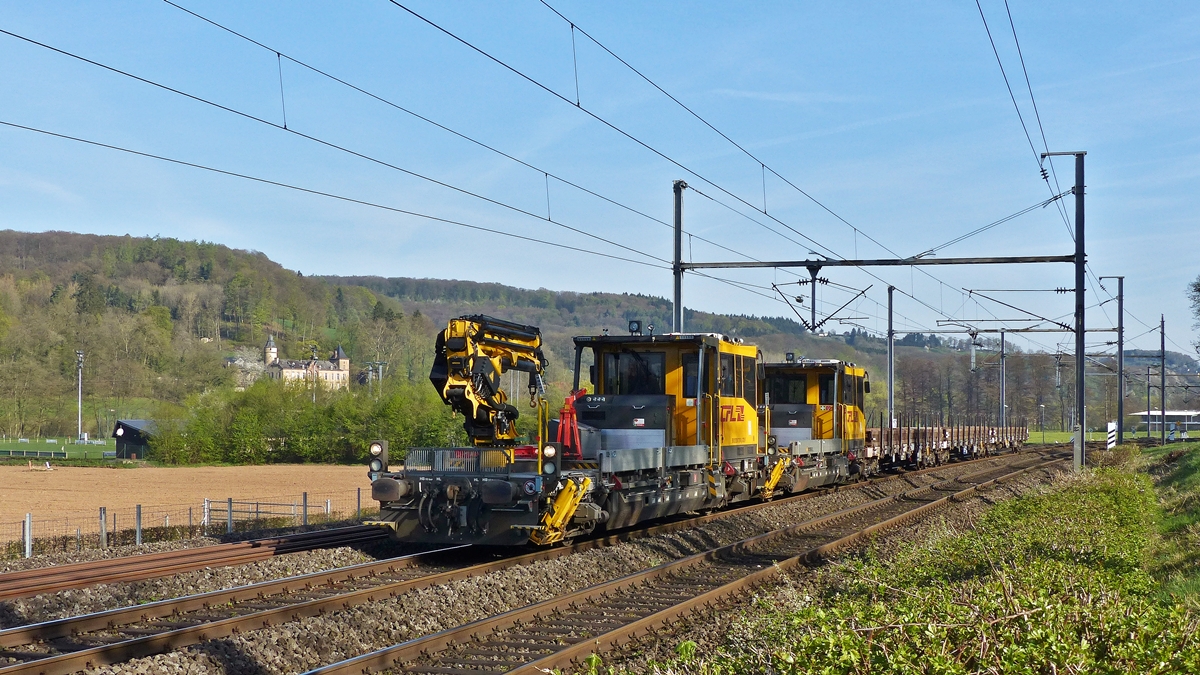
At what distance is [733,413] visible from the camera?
17.3m

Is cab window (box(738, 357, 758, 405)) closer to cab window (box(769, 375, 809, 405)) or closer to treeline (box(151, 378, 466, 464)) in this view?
cab window (box(769, 375, 809, 405))

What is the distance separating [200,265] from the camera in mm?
157875

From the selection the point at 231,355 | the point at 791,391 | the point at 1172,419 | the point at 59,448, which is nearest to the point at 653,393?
the point at 791,391

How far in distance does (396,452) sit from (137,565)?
174 feet

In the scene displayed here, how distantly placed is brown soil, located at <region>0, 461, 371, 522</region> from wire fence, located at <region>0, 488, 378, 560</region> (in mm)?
3263

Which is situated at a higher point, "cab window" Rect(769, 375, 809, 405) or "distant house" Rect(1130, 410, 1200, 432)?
"cab window" Rect(769, 375, 809, 405)

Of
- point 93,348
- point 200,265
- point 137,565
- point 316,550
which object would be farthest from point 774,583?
point 200,265

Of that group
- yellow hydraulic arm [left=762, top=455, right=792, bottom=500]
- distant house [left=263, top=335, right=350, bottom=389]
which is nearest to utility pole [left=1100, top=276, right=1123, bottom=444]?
yellow hydraulic arm [left=762, top=455, right=792, bottom=500]

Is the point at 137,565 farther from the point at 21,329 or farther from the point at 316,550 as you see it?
the point at 21,329

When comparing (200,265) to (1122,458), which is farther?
(200,265)

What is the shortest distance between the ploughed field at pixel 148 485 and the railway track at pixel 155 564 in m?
24.1

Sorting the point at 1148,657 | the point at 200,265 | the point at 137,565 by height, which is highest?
the point at 200,265

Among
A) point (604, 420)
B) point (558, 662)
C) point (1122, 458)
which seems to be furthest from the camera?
point (1122, 458)

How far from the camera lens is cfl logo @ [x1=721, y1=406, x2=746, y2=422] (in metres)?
16.9
